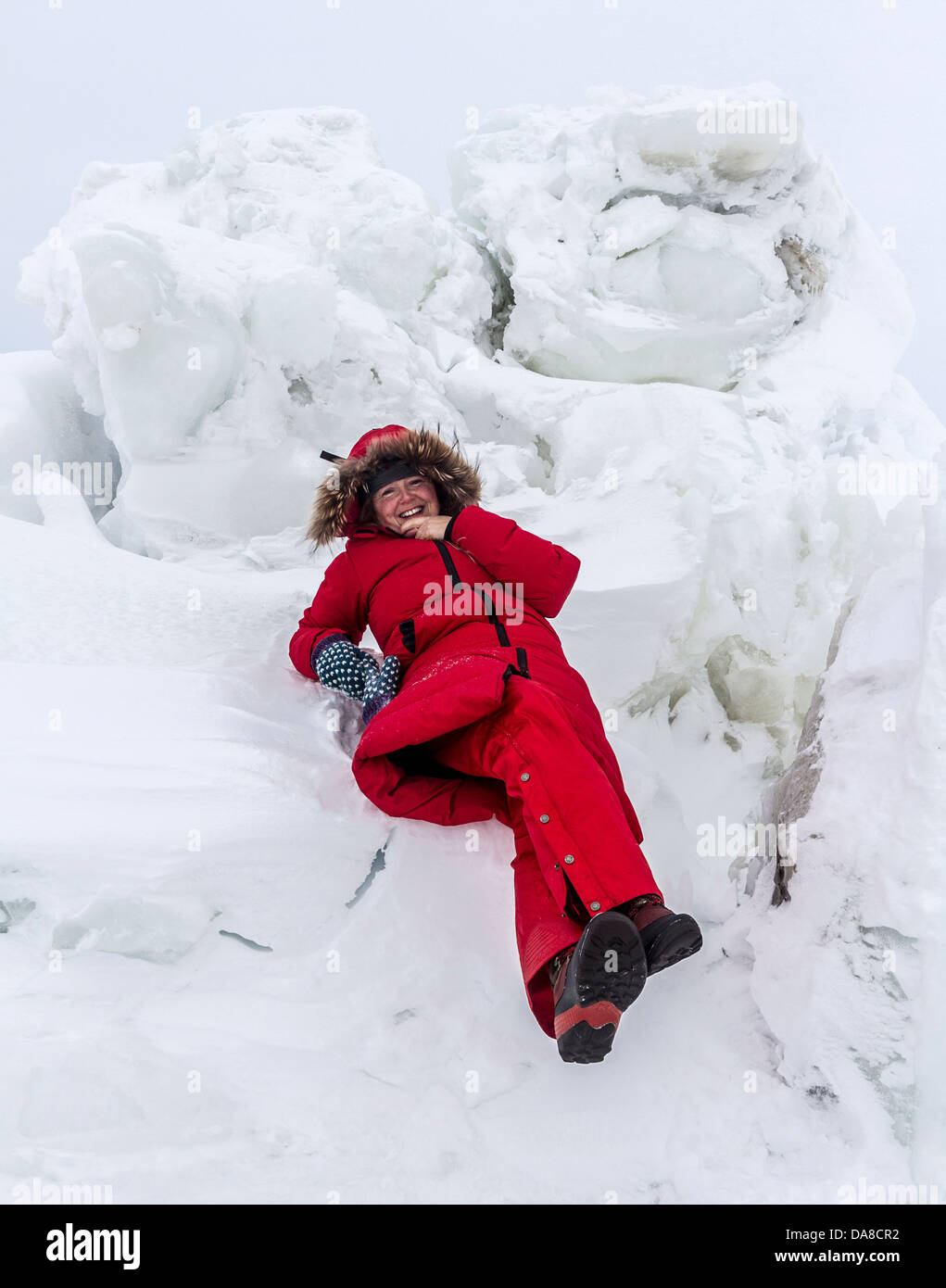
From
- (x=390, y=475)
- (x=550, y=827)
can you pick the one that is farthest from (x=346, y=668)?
(x=550, y=827)

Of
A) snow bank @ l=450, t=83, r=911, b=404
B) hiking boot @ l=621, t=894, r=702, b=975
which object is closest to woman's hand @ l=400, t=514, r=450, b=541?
hiking boot @ l=621, t=894, r=702, b=975

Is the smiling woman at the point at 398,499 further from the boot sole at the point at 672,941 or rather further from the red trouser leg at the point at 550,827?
the boot sole at the point at 672,941

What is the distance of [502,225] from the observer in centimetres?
444

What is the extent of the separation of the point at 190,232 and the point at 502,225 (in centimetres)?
172

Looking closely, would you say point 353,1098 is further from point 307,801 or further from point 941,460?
point 941,460

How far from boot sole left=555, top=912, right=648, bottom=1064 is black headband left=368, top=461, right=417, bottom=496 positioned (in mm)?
1481

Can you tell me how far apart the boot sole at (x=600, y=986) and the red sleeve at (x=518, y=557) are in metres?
1.01

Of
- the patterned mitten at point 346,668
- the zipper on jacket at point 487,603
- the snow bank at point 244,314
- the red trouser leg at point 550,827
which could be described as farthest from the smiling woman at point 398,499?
the snow bank at point 244,314

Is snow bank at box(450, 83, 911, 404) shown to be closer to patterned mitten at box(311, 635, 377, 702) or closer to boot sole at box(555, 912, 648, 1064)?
patterned mitten at box(311, 635, 377, 702)

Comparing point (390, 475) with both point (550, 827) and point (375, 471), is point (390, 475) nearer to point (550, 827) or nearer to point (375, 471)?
point (375, 471)

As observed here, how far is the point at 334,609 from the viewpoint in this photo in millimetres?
2348

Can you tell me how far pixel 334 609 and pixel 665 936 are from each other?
4.28 feet

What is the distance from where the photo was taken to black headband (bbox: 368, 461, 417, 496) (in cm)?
245
